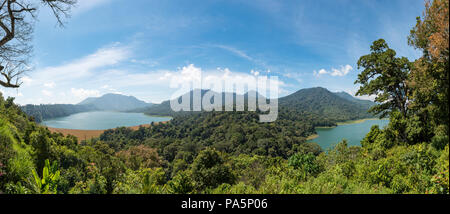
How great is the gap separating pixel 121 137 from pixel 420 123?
78.1m

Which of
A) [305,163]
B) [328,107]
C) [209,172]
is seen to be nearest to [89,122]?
[209,172]

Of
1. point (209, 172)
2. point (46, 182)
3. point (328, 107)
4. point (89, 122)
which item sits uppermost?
point (328, 107)

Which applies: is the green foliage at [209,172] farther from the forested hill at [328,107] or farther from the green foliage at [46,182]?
the forested hill at [328,107]

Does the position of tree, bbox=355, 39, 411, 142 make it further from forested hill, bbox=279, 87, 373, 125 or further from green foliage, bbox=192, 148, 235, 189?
forested hill, bbox=279, 87, 373, 125

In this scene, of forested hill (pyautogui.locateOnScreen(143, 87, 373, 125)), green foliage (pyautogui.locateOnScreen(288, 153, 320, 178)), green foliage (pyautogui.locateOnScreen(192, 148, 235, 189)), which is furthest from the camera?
forested hill (pyautogui.locateOnScreen(143, 87, 373, 125))

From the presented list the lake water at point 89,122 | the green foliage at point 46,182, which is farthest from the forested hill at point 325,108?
the green foliage at point 46,182

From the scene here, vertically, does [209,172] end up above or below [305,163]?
below

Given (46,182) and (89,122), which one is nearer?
(46,182)

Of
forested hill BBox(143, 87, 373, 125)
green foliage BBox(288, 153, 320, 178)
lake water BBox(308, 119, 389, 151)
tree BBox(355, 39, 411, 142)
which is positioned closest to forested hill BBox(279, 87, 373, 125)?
forested hill BBox(143, 87, 373, 125)

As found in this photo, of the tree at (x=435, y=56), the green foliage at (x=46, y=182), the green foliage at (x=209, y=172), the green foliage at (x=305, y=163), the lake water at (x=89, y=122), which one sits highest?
the tree at (x=435, y=56)

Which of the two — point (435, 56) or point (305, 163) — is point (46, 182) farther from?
point (305, 163)
